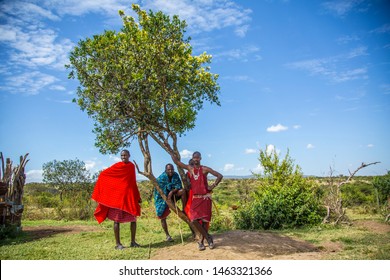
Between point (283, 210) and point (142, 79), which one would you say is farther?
point (283, 210)

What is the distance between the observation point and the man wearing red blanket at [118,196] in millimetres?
8094

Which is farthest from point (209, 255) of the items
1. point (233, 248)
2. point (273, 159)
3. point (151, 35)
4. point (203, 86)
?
point (273, 159)

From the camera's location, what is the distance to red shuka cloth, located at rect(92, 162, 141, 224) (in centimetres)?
811

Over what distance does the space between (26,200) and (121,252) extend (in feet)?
Answer: 47.2

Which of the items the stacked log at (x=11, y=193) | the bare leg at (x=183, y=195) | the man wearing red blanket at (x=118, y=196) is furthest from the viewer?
the stacked log at (x=11, y=193)

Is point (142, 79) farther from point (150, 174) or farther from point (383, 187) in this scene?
point (383, 187)

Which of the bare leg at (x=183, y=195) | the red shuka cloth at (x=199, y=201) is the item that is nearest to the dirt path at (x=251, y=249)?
the red shuka cloth at (x=199, y=201)

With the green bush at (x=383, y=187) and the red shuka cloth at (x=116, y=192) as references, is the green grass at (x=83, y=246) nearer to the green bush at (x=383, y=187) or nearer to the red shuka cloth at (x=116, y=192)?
the red shuka cloth at (x=116, y=192)

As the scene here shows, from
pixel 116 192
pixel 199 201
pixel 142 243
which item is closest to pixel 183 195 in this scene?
pixel 199 201

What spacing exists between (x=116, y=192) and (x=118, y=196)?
4.3 inches

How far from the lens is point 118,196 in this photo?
8.16m

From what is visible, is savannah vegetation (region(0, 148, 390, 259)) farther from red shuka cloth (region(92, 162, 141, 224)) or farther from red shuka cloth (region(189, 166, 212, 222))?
red shuka cloth (region(92, 162, 141, 224))

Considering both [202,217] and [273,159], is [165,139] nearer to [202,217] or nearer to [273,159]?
[202,217]
